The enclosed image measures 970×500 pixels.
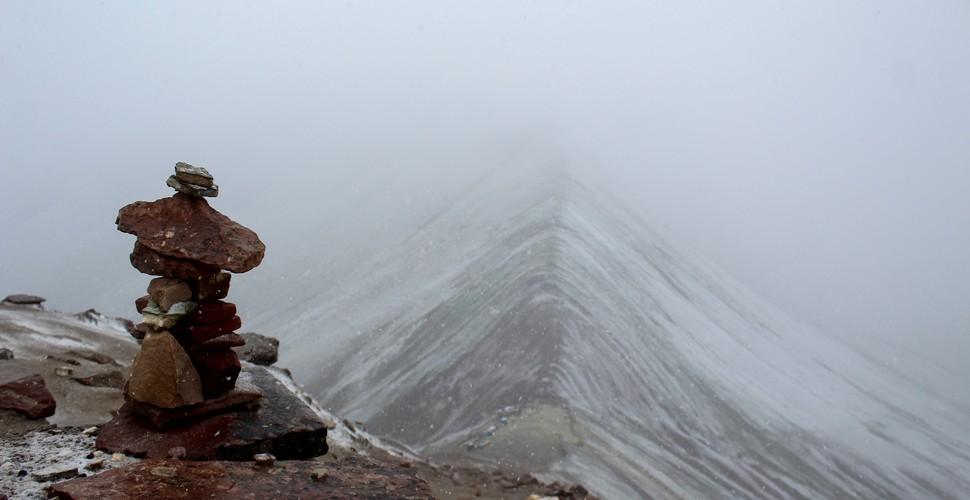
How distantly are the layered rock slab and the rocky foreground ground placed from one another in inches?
0.8

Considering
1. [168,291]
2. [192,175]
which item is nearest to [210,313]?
[168,291]

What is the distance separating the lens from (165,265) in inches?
212

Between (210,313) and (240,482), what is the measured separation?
1.48 meters

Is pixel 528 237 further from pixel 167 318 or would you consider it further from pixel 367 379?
pixel 167 318

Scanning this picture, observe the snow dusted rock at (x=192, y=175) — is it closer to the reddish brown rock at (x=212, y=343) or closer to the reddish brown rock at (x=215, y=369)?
the reddish brown rock at (x=212, y=343)

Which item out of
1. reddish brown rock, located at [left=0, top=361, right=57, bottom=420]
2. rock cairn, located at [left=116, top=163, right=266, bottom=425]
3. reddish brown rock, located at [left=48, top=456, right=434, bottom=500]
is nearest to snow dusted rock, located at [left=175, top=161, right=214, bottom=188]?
rock cairn, located at [left=116, top=163, right=266, bottom=425]

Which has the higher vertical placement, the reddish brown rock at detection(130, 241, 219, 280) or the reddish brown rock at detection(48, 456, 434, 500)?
the reddish brown rock at detection(130, 241, 219, 280)

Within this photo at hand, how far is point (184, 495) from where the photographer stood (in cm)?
436

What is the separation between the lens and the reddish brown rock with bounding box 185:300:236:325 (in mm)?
5562

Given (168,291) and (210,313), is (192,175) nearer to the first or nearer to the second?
(168,291)

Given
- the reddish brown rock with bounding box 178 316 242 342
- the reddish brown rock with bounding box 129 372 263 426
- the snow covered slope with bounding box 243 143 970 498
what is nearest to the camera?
the reddish brown rock with bounding box 129 372 263 426

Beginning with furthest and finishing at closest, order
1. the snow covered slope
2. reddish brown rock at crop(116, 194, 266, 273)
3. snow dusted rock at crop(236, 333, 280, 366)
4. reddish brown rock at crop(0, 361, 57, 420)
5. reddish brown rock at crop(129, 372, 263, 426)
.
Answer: the snow covered slope, snow dusted rock at crop(236, 333, 280, 366), reddish brown rock at crop(0, 361, 57, 420), reddish brown rock at crop(129, 372, 263, 426), reddish brown rock at crop(116, 194, 266, 273)

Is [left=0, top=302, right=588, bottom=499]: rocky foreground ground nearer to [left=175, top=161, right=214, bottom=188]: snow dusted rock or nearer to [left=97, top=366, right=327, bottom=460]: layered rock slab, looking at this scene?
[left=97, top=366, right=327, bottom=460]: layered rock slab

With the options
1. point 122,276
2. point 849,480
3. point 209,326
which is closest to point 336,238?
point 122,276
